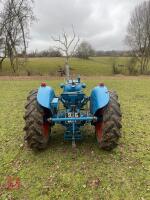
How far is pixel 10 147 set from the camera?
6.25m


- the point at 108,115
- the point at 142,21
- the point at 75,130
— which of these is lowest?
the point at 75,130

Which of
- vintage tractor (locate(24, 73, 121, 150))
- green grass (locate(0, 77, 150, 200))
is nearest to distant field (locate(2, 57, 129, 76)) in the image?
green grass (locate(0, 77, 150, 200))

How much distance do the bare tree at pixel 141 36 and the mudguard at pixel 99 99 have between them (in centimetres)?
3122

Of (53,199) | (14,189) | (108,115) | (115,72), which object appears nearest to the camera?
(53,199)

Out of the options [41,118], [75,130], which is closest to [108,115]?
[75,130]

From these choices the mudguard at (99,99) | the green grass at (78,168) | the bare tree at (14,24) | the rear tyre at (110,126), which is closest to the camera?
the green grass at (78,168)

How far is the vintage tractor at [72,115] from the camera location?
5.30 m

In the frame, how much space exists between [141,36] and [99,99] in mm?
33730

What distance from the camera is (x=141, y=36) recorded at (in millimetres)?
37156

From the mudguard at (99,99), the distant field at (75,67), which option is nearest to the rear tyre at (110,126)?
the mudguard at (99,99)

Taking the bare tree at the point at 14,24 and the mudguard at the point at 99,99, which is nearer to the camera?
the mudguard at the point at 99,99

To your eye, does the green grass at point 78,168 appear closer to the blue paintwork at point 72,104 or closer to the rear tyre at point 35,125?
the rear tyre at point 35,125

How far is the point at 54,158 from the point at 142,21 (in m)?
35.6

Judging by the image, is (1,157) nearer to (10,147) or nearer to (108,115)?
(10,147)
